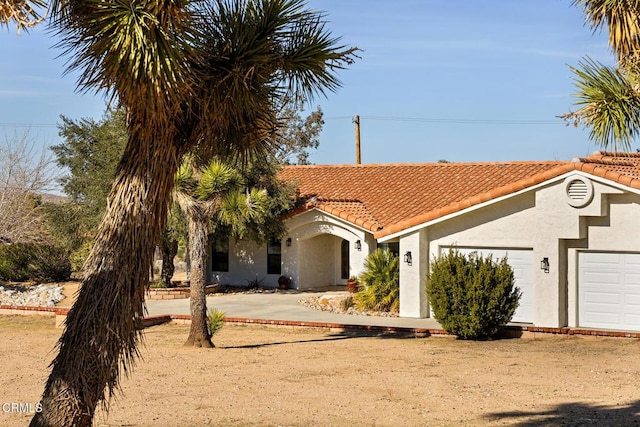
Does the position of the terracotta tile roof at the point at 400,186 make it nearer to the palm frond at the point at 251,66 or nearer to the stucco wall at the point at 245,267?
the stucco wall at the point at 245,267

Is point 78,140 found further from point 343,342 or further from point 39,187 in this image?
point 343,342

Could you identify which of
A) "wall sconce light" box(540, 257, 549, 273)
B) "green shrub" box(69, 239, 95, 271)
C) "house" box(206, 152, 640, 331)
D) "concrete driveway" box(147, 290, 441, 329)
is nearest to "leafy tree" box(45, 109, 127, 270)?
"green shrub" box(69, 239, 95, 271)

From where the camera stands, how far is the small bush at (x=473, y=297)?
67.6ft

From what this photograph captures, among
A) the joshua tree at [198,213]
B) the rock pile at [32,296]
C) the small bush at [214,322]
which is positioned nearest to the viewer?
the joshua tree at [198,213]

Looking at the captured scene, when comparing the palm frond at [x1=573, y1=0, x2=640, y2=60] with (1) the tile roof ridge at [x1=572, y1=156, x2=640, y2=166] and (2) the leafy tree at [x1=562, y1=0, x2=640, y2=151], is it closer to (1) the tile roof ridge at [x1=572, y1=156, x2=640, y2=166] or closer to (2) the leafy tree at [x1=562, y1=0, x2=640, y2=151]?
(2) the leafy tree at [x1=562, y1=0, x2=640, y2=151]

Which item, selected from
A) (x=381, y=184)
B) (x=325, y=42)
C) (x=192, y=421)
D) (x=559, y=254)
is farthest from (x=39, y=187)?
(x=325, y=42)

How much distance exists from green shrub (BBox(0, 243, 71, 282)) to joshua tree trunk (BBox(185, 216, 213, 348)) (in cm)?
1765

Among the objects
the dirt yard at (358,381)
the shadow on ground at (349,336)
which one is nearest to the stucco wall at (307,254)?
the shadow on ground at (349,336)

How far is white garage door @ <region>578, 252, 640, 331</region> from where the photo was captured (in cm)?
2156

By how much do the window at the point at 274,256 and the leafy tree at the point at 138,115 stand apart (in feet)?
79.3

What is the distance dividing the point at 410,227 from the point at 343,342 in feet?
17.0

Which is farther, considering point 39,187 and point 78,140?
point 39,187

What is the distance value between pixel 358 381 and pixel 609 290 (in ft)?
31.4

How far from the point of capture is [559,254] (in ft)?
72.2
